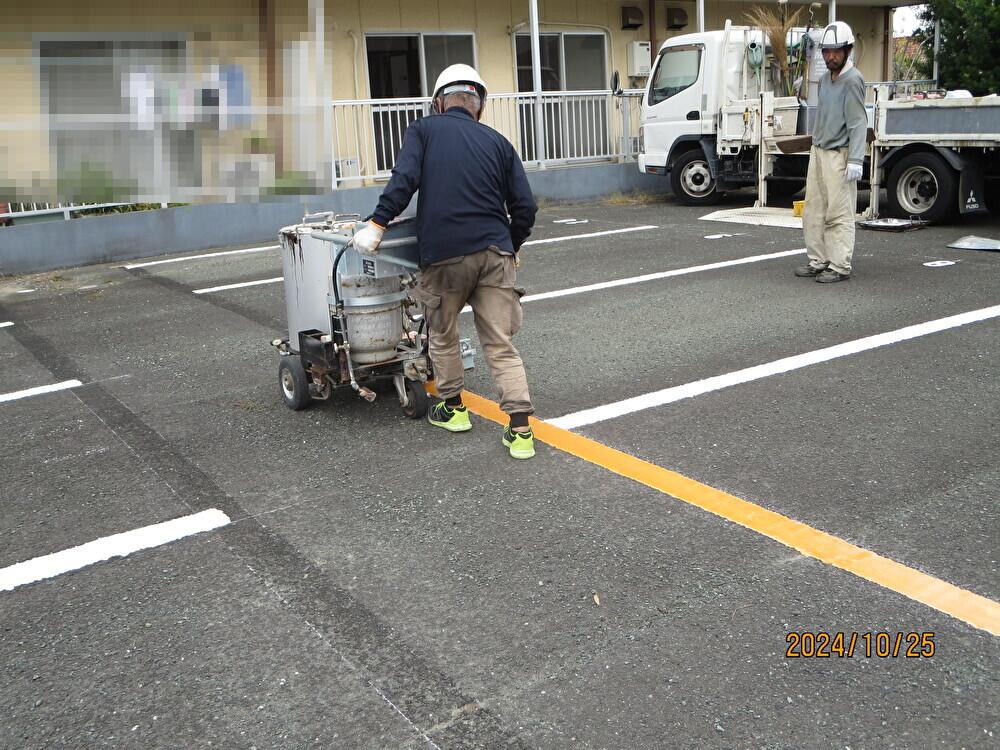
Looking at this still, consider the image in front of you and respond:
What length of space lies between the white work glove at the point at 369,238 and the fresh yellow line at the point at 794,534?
128 centimetres

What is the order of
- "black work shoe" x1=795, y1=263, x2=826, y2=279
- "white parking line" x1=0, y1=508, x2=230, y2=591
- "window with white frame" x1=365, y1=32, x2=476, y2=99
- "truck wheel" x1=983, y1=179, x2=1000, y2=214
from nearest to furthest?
"white parking line" x1=0, y1=508, x2=230, y2=591, "black work shoe" x1=795, y1=263, x2=826, y2=279, "truck wheel" x1=983, y1=179, x2=1000, y2=214, "window with white frame" x1=365, y1=32, x2=476, y2=99

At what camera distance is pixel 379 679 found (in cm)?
298

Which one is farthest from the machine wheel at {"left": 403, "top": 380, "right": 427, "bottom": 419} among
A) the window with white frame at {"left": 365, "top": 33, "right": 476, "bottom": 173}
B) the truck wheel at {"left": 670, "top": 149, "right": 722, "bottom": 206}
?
the window with white frame at {"left": 365, "top": 33, "right": 476, "bottom": 173}

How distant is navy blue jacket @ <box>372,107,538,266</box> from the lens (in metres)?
4.64

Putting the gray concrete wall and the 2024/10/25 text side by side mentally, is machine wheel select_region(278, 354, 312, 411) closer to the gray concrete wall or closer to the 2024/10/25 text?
the 2024/10/25 text

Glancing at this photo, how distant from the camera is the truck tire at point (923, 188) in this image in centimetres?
1094

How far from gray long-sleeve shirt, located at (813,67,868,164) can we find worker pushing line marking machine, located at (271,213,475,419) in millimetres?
4465

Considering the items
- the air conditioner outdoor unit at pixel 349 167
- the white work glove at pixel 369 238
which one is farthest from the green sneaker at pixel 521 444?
the air conditioner outdoor unit at pixel 349 167

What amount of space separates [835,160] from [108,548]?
6.68 m

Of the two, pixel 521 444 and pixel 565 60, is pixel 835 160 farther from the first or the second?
pixel 565 60

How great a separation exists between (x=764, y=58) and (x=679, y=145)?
5.83 feet

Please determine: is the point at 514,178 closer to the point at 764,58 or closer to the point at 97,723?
the point at 97,723

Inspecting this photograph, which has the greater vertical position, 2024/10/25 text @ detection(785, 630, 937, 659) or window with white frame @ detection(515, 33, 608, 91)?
window with white frame @ detection(515, 33, 608, 91)

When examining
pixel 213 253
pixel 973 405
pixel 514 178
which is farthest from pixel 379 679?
pixel 213 253
